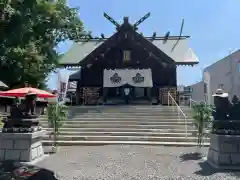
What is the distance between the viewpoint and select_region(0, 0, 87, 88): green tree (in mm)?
10864

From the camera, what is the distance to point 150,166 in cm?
801

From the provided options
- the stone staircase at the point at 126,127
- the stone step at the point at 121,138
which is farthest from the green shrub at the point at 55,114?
the stone step at the point at 121,138

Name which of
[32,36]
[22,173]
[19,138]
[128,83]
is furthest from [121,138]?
[128,83]

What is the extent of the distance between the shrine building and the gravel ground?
37.5ft

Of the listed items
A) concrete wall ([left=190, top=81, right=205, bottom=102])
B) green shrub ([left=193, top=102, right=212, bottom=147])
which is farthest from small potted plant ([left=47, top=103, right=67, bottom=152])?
concrete wall ([left=190, top=81, right=205, bottom=102])

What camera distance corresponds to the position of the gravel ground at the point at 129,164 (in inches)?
274

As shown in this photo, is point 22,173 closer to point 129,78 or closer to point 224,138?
point 224,138

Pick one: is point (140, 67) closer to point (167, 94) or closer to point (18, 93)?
point (167, 94)

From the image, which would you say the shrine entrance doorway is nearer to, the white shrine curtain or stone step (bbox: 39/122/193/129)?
the white shrine curtain

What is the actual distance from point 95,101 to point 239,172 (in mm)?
16148

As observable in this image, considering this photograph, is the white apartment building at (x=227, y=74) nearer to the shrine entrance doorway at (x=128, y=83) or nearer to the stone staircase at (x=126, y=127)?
the shrine entrance doorway at (x=128, y=83)

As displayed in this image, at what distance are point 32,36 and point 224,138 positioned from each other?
11267 millimetres

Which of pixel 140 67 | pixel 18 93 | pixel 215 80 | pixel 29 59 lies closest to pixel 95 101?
pixel 140 67

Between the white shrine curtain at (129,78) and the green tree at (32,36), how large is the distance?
4.44 metres
